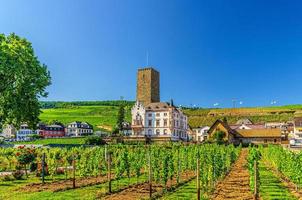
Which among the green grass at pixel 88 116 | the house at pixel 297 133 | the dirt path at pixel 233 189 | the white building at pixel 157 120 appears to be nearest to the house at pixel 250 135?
the house at pixel 297 133

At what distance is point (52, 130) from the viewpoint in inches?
5118

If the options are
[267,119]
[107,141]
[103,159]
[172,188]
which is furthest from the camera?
[267,119]

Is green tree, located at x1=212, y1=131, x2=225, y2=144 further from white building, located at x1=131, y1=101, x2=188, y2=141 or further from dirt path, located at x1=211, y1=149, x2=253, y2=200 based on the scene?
dirt path, located at x1=211, y1=149, x2=253, y2=200

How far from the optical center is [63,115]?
6388 inches

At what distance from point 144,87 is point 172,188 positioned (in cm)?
8010

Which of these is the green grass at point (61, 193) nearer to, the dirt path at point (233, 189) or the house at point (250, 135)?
the dirt path at point (233, 189)

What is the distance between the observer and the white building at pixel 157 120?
8794 centimetres

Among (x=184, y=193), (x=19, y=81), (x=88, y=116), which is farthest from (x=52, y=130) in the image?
(x=184, y=193)

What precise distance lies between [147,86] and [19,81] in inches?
2649

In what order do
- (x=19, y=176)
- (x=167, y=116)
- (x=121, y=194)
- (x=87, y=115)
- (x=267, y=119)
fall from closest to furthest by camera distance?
(x=121, y=194)
(x=19, y=176)
(x=167, y=116)
(x=267, y=119)
(x=87, y=115)

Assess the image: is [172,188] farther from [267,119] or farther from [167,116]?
[267,119]

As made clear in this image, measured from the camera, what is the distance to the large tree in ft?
112

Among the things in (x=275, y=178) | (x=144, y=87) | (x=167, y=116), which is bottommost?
(x=275, y=178)

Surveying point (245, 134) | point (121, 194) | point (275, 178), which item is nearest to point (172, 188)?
point (121, 194)
